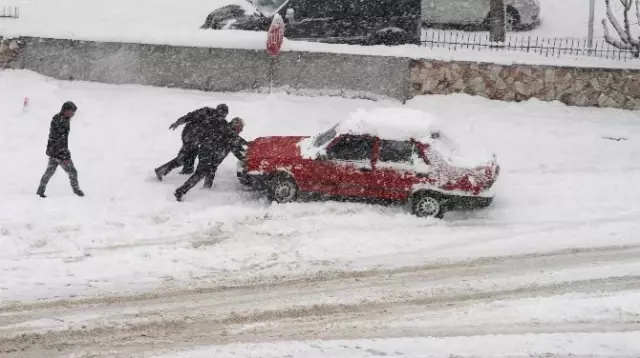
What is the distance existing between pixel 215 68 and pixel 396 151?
A: 20.7ft

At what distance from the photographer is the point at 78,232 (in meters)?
11.0

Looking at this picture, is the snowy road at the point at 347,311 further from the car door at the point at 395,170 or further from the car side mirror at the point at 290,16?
the car side mirror at the point at 290,16

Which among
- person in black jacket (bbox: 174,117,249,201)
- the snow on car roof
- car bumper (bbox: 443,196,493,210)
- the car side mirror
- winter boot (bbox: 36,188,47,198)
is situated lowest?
winter boot (bbox: 36,188,47,198)

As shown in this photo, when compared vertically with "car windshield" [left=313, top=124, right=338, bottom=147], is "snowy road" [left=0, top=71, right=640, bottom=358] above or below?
below

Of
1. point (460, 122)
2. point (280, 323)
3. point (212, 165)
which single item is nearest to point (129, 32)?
point (212, 165)

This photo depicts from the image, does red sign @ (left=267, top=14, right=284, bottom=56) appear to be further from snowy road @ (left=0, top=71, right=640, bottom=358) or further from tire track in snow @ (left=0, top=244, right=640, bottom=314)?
tire track in snow @ (left=0, top=244, right=640, bottom=314)

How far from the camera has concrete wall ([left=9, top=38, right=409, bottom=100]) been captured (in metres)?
17.2

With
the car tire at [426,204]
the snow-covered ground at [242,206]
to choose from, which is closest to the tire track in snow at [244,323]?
the snow-covered ground at [242,206]

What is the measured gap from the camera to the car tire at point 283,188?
12578 mm

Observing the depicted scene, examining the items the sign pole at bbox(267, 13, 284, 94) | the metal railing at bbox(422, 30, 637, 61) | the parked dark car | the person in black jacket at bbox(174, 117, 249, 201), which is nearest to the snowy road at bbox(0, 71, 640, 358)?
the person in black jacket at bbox(174, 117, 249, 201)

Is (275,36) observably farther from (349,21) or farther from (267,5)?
(267,5)

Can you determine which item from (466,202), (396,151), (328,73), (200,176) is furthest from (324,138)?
(328,73)

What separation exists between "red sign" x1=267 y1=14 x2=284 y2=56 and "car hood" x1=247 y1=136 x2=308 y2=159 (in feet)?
12.4

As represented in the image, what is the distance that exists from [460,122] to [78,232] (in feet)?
27.8
